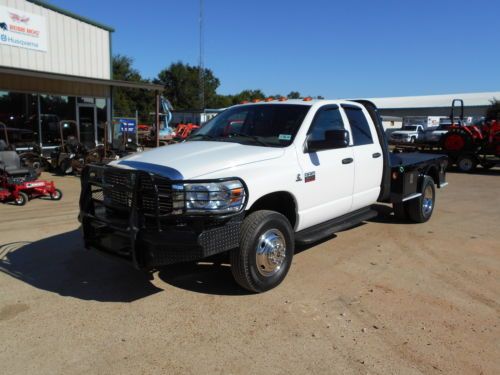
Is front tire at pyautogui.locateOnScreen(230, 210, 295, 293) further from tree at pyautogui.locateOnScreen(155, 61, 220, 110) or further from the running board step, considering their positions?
tree at pyautogui.locateOnScreen(155, 61, 220, 110)

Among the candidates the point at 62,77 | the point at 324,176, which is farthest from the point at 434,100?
the point at 324,176

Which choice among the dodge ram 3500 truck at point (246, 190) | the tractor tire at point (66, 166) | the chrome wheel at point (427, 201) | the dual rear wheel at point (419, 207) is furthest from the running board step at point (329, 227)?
the tractor tire at point (66, 166)

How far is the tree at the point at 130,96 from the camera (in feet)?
208

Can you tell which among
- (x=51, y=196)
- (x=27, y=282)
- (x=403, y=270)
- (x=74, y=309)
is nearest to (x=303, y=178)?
(x=403, y=270)

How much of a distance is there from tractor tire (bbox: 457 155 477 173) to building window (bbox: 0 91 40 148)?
639 inches

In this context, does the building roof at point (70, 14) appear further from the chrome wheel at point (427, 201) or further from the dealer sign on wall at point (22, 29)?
the chrome wheel at point (427, 201)

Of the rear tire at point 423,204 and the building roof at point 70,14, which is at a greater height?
the building roof at point 70,14

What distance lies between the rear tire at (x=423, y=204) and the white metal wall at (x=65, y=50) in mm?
14443

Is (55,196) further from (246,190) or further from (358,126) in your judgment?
(246,190)

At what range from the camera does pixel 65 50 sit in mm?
17297

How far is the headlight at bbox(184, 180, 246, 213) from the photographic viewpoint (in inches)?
152

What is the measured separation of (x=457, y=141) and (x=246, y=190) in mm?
15784

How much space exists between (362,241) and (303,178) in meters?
2.15

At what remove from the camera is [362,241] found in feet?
21.1
